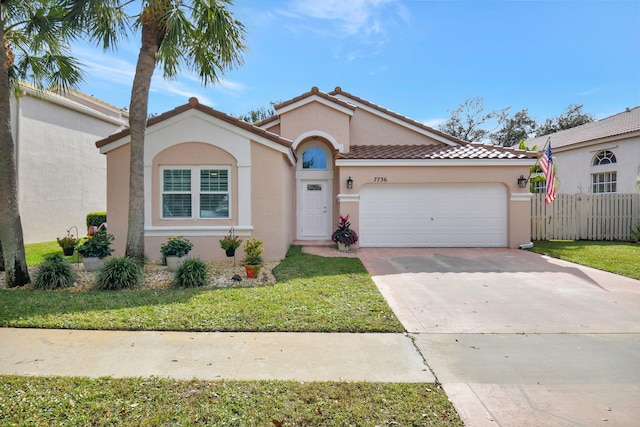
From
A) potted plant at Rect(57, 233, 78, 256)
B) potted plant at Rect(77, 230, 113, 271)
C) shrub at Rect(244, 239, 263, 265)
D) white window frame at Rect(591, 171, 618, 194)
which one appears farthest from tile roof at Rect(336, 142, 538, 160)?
white window frame at Rect(591, 171, 618, 194)

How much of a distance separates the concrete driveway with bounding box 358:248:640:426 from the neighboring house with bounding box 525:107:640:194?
13.1m

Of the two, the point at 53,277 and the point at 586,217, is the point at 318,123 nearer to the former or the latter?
the point at 53,277

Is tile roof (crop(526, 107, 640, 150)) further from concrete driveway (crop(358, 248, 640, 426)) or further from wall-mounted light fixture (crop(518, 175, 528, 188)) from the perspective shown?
concrete driveway (crop(358, 248, 640, 426))

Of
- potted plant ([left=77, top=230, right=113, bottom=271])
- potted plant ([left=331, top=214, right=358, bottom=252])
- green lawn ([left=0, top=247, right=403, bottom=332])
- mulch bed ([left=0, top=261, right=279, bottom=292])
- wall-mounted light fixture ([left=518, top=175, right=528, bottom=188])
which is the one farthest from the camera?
wall-mounted light fixture ([left=518, top=175, right=528, bottom=188])

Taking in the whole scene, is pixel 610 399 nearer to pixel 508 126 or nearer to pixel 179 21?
pixel 179 21

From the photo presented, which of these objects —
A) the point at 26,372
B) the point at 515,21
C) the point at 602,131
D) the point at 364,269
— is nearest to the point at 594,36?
the point at 515,21

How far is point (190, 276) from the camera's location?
7.36 m

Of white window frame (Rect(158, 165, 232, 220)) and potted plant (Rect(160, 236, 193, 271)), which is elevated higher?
white window frame (Rect(158, 165, 232, 220))

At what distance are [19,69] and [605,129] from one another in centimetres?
2695

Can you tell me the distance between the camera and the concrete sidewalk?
12.2 feet

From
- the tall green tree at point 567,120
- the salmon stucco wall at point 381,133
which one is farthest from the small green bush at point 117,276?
the tall green tree at point 567,120

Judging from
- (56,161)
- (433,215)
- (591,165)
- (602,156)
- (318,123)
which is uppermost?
(318,123)

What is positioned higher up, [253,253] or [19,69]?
[19,69]

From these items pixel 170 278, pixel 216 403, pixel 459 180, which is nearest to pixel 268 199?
pixel 170 278
